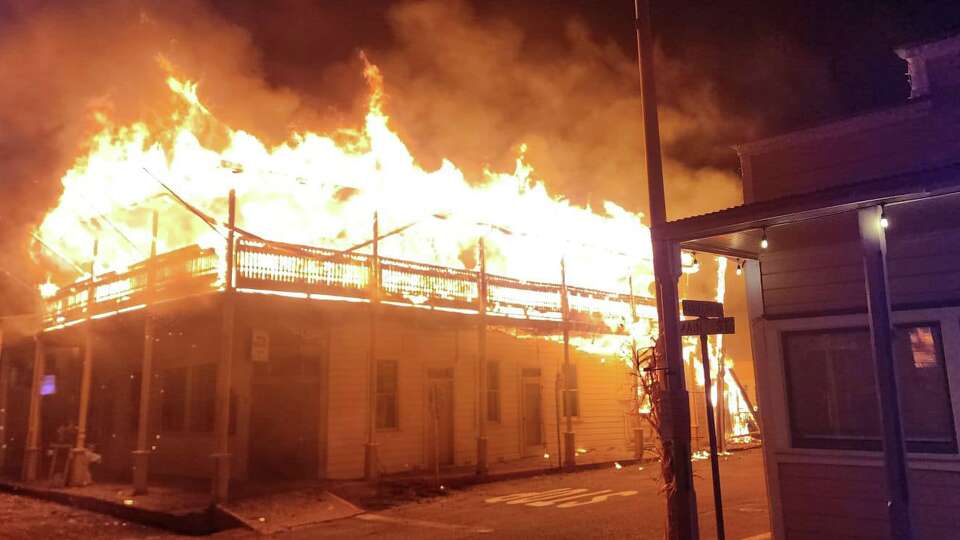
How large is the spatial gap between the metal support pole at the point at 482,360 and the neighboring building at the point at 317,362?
158mm

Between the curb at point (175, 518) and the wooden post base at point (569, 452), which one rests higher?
the wooden post base at point (569, 452)

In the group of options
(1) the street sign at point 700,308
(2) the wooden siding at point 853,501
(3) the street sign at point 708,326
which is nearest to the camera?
(2) the wooden siding at point 853,501

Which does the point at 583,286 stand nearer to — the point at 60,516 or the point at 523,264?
the point at 523,264

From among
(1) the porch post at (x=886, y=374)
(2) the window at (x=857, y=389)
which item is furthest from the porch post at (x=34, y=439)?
(1) the porch post at (x=886, y=374)

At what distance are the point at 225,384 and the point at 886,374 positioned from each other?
11307 millimetres

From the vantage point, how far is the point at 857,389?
26.5 feet

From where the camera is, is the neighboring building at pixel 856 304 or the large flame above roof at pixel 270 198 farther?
the large flame above roof at pixel 270 198

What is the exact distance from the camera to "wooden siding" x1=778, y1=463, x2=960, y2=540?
733 cm

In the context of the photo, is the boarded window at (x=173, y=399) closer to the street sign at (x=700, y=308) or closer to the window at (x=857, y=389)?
the street sign at (x=700, y=308)

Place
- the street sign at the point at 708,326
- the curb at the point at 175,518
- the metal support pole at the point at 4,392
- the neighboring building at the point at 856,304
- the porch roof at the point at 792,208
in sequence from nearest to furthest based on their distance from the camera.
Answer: the porch roof at the point at 792,208
the neighboring building at the point at 856,304
the street sign at the point at 708,326
the curb at the point at 175,518
the metal support pole at the point at 4,392

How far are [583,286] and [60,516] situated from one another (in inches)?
610

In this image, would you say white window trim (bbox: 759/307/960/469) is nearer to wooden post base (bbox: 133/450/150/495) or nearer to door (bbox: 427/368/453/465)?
door (bbox: 427/368/453/465)

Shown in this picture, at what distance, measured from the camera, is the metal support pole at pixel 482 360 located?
1762cm

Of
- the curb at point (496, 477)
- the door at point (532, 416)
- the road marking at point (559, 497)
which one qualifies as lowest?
the road marking at point (559, 497)
